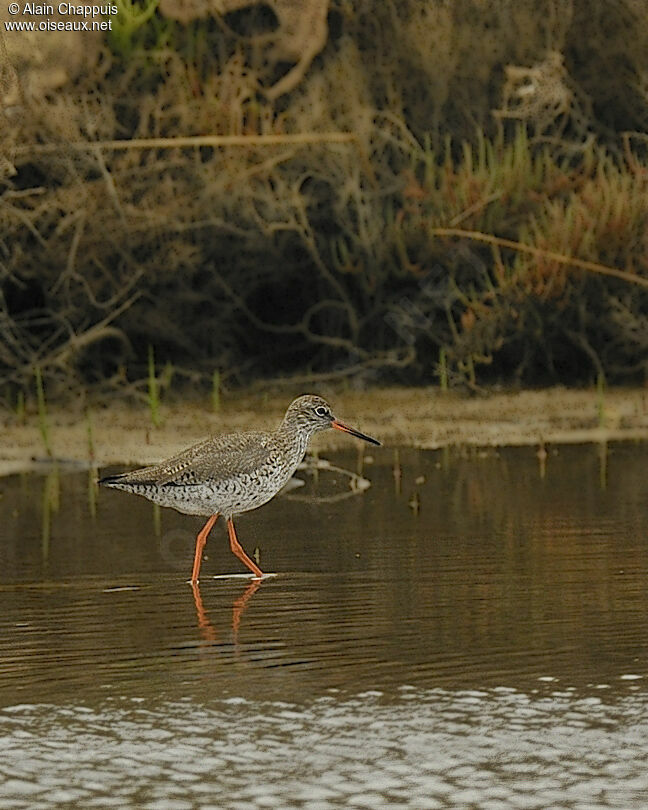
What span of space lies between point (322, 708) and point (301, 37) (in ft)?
33.8

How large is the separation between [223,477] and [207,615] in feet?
3.95

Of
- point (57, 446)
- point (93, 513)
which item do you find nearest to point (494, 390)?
point (57, 446)

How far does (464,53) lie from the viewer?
16422 mm

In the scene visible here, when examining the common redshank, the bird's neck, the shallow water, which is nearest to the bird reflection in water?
the shallow water

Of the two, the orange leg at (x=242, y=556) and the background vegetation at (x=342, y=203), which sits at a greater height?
the background vegetation at (x=342, y=203)

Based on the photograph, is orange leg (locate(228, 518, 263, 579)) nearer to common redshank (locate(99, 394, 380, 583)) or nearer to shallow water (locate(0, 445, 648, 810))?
common redshank (locate(99, 394, 380, 583))

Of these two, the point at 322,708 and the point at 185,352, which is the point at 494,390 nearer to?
the point at 185,352

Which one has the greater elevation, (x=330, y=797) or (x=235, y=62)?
(x=235, y=62)

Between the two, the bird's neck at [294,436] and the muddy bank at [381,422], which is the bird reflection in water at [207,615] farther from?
the muddy bank at [381,422]

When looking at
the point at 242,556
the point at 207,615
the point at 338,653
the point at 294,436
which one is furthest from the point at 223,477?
the point at 338,653

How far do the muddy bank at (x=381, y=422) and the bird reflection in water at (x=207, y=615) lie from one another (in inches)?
167

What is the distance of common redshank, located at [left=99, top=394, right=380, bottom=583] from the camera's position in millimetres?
9297

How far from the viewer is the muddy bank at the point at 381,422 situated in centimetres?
1363

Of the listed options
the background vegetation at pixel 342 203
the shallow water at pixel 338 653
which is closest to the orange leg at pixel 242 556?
the shallow water at pixel 338 653
